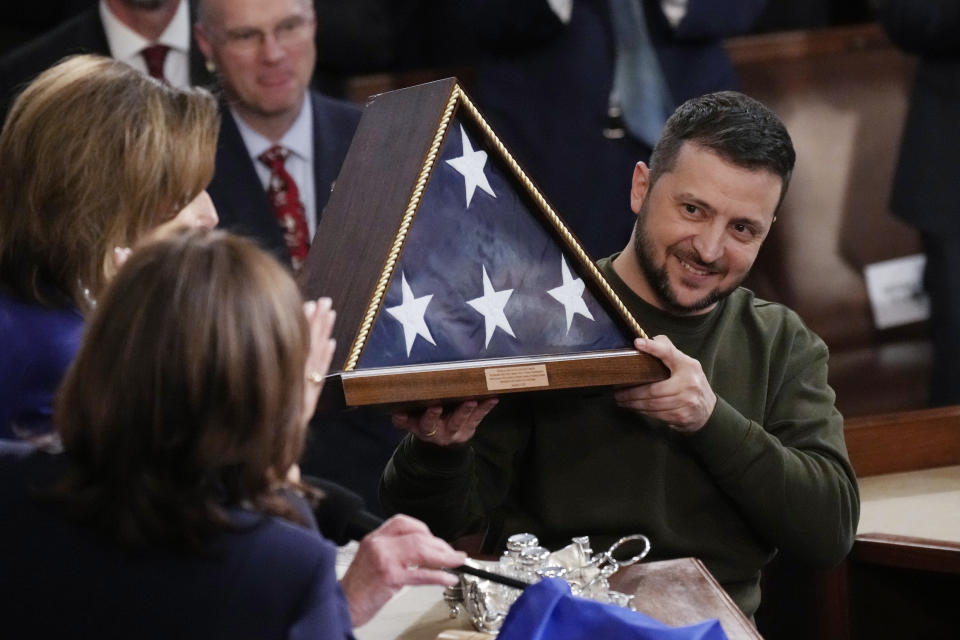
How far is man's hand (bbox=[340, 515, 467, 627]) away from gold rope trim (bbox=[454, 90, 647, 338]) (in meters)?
0.47

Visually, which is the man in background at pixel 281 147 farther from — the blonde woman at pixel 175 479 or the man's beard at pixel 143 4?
the blonde woman at pixel 175 479

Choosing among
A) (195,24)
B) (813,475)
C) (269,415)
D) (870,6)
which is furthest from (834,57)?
(269,415)

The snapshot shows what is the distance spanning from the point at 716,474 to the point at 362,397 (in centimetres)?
61

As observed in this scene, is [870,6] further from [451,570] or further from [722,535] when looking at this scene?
[451,570]

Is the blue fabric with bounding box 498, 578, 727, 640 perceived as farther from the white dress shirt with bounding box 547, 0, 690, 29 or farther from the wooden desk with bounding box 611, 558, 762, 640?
the white dress shirt with bounding box 547, 0, 690, 29

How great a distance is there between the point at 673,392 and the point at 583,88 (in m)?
1.72

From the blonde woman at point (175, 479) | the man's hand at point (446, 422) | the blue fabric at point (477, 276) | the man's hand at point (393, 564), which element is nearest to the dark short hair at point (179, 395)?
the blonde woman at point (175, 479)

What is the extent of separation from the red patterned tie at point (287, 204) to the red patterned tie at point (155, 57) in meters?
0.38

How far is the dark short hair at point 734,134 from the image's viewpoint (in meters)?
2.23

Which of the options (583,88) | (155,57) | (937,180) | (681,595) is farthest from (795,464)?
(155,57)

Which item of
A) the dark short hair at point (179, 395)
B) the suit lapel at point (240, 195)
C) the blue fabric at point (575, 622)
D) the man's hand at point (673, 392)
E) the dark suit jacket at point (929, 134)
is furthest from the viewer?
the dark suit jacket at point (929, 134)

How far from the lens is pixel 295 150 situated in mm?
3479

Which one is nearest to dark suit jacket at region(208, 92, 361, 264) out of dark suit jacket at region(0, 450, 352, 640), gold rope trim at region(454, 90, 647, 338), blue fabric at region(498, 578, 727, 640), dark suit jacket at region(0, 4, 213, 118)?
dark suit jacket at region(0, 4, 213, 118)

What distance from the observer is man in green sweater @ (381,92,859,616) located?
7.18ft
